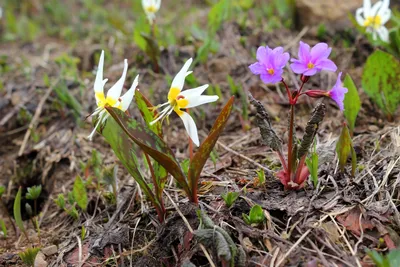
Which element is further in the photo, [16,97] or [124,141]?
[16,97]

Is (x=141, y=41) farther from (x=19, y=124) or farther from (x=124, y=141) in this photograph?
(x=124, y=141)

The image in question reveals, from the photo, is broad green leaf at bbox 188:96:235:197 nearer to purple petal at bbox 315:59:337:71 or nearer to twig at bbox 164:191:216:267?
twig at bbox 164:191:216:267

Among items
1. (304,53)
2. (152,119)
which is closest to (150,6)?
(152,119)

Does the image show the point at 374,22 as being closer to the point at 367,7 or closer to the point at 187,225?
the point at 367,7

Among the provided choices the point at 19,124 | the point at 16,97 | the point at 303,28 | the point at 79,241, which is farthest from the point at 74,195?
the point at 303,28

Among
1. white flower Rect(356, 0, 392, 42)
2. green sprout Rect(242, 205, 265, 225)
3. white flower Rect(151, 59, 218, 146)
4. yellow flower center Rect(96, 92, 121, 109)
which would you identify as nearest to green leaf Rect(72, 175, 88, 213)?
yellow flower center Rect(96, 92, 121, 109)

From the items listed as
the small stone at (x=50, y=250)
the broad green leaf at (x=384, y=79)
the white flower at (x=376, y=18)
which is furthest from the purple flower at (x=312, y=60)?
the white flower at (x=376, y=18)

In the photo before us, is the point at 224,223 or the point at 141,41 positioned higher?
the point at 141,41
